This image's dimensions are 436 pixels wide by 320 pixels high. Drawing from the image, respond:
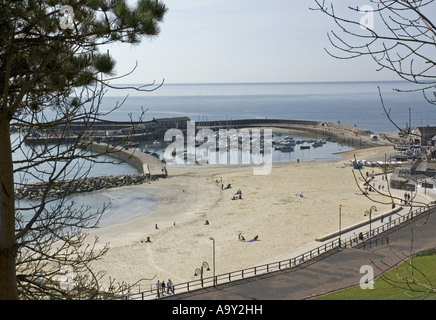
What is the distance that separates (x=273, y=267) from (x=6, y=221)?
16.2 m

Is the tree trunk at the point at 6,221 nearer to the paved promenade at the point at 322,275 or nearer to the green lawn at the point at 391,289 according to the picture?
the green lawn at the point at 391,289

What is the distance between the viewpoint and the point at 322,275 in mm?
17969

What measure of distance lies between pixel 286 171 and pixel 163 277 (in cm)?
3208

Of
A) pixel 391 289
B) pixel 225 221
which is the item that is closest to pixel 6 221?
pixel 391 289

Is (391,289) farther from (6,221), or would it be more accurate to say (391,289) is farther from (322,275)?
(6,221)

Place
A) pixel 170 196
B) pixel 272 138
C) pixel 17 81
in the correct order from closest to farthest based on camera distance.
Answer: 1. pixel 17 81
2. pixel 170 196
3. pixel 272 138

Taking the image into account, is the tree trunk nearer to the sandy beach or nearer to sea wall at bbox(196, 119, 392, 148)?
the sandy beach

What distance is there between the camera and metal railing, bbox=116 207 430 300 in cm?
1722

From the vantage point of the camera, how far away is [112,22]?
588 cm

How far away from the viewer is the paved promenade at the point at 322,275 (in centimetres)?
1617

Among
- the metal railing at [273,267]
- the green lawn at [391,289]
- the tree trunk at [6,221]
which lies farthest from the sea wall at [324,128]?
the tree trunk at [6,221]

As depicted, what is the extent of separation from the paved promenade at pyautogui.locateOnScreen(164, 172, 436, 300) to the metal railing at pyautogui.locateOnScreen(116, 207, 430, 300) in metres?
0.24
